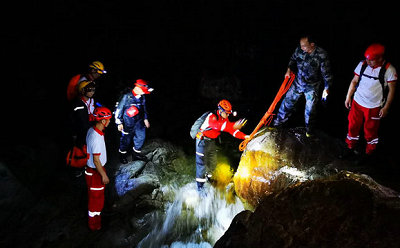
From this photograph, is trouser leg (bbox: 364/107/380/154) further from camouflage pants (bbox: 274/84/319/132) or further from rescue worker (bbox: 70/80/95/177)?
rescue worker (bbox: 70/80/95/177)

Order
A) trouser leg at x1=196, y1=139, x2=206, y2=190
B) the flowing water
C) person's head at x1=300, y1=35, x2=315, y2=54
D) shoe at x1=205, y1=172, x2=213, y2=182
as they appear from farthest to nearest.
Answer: shoe at x1=205, y1=172, x2=213, y2=182
trouser leg at x1=196, y1=139, x2=206, y2=190
the flowing water
person's head at x1=300, y1=35, x2=315, y2=54

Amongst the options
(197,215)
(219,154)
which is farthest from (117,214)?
(219,154)

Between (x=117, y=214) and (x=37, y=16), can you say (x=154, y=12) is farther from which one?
(x=117, y=214)

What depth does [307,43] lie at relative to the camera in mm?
4859

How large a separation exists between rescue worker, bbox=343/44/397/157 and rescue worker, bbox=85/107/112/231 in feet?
15.3

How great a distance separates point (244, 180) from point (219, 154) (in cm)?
237

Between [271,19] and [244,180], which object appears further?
[271,19]

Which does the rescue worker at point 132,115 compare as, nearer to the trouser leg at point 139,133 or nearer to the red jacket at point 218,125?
the trouser leg at point 139,133

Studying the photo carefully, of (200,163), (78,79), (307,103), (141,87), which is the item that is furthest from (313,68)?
(78,79)

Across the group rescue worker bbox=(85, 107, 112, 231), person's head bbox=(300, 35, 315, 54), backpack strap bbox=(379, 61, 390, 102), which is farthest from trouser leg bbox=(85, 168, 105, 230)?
backpack strap bbox=(379, 61, 390, 102)

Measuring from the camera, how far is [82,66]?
30.5 ft

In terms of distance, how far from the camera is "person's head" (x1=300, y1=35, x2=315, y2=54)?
15.9 ft

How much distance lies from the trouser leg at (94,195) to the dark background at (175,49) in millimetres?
2718

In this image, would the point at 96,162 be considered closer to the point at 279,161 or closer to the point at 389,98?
the point at 279,161
